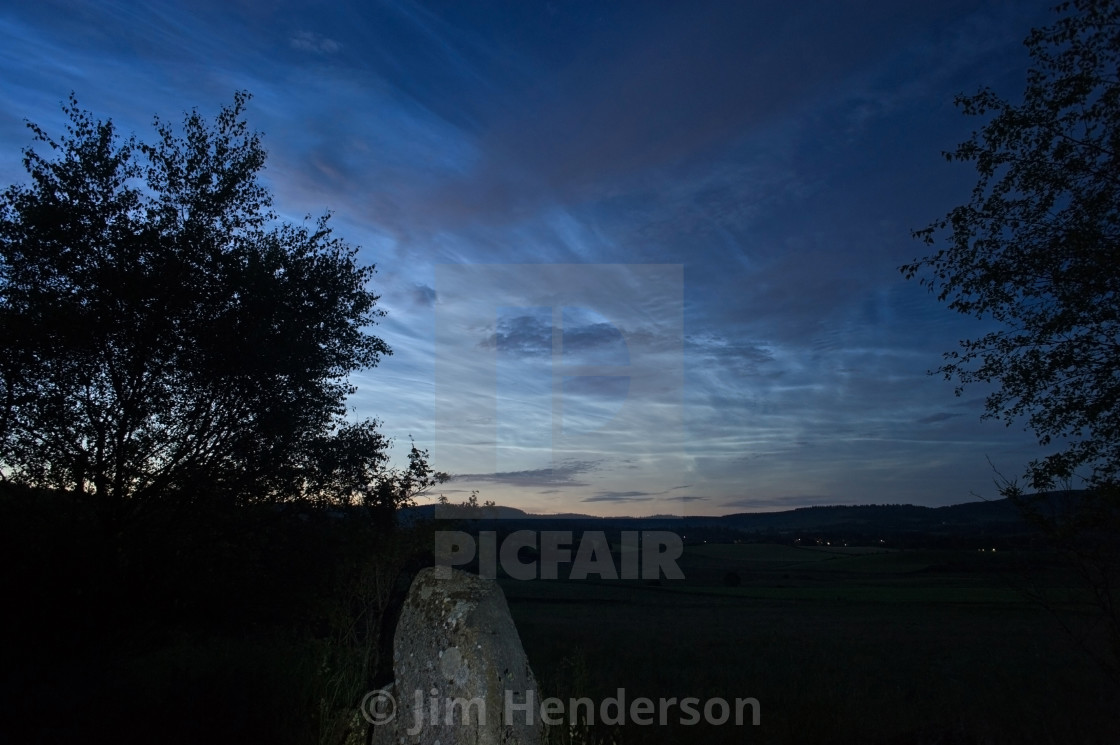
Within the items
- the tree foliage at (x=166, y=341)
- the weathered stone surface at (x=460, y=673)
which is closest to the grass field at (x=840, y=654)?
the weathered stone surface at (x=460, y=673)

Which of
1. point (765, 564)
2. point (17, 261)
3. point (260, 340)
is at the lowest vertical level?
point (765, 564)

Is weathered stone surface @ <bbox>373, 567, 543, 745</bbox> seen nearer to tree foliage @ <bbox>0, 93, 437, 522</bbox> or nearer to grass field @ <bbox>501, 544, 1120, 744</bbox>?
grass field @ <bbox>501, 544, 1120, 744</bbox>

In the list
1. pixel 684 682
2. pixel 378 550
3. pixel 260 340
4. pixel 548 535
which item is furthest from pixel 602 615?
pixel 260 340

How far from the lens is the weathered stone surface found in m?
5.23

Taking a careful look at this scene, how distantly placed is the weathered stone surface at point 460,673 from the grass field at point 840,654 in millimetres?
2340

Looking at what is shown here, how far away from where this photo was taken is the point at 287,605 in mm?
13352

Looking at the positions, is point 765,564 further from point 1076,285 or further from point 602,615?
point 1076,285

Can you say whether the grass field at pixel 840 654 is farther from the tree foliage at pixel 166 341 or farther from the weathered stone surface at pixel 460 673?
the tree foliage at pixel 166 341

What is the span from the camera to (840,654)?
88.3 ft

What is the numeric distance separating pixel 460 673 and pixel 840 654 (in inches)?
1023

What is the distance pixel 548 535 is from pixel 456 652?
113 ft

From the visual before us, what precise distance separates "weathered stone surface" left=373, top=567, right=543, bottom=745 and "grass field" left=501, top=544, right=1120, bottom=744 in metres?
2.34

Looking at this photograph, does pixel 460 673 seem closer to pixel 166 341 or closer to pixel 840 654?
pixel 166 341

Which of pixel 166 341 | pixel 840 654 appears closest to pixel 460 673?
pixel 166 341
